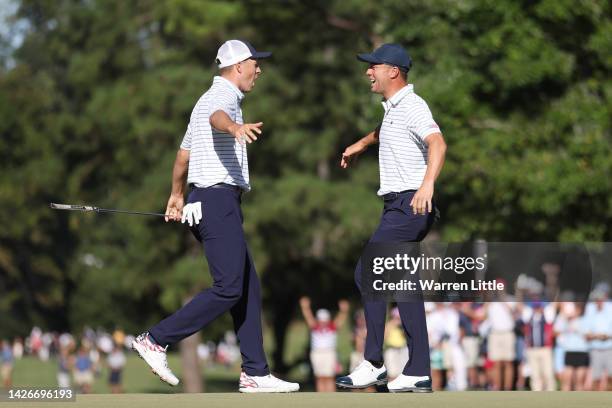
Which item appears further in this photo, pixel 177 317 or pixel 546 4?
pixel 546 4

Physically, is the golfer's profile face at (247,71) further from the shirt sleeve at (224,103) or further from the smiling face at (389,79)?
the smiling face at (389,79)

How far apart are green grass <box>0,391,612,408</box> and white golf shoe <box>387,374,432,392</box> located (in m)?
0.34

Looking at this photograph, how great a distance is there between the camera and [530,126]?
2319 cm

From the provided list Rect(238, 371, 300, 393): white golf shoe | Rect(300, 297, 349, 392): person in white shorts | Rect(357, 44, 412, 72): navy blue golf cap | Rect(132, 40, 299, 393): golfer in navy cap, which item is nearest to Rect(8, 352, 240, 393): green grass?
Rect(300, 297, 349, 392): person in white shorts

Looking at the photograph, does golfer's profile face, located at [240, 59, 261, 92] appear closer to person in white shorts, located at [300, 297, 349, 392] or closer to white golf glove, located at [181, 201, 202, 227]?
white golf glove, located at [181, 201, 202, 227]

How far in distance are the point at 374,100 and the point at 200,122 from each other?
52.2ft

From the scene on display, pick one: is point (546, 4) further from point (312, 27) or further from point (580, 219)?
point (312, 27)

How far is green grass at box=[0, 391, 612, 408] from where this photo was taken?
728 centimetres

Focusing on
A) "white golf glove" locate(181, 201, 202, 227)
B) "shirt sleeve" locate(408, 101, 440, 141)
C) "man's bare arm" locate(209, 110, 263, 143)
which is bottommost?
"white golf glove" locate(181, 201, 202, 227)

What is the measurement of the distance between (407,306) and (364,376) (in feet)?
1.80

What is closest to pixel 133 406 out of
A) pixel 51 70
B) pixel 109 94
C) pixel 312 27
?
pixel 312 27

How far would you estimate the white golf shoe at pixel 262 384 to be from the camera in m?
8.68

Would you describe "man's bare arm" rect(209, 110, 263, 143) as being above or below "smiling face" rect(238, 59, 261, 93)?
below

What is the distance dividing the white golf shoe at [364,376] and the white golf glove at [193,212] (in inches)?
54.7
